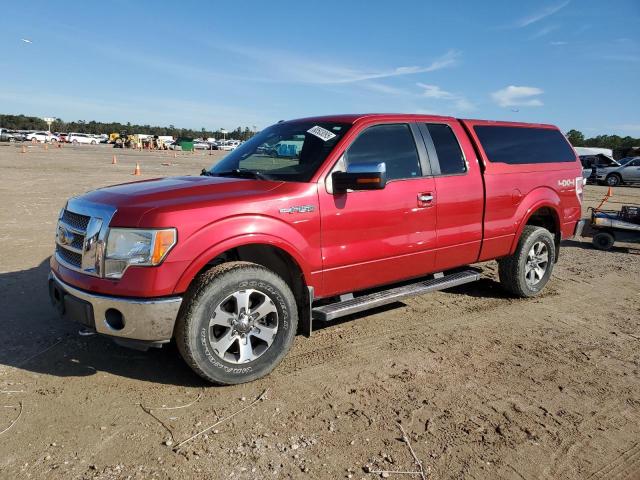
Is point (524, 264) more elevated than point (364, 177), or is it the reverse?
point (364, 177)

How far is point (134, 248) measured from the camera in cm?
319

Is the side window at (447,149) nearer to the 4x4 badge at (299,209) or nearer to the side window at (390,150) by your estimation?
the side window at (390,150)

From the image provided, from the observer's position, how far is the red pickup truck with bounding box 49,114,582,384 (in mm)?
Answer: 3230

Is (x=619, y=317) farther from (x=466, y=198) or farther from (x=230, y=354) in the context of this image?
(x=230, y=354)

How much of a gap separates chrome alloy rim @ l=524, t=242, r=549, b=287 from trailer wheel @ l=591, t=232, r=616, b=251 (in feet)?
12.7

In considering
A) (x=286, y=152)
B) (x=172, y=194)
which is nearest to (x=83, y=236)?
(x=172, y=194)

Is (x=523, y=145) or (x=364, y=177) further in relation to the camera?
(x=523, y=145)

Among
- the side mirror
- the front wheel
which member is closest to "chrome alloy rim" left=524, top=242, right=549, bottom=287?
the side mirror

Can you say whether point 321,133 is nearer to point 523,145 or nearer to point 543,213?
point 523,145

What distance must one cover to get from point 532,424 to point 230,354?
6.86ft

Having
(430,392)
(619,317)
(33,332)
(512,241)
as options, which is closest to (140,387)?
(33,332)

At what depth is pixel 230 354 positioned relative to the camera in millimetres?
3545

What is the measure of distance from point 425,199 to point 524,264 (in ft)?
6.33

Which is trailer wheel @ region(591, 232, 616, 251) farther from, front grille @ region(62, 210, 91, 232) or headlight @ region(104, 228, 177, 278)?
front grille @ region(62, 210, 91, 232)
